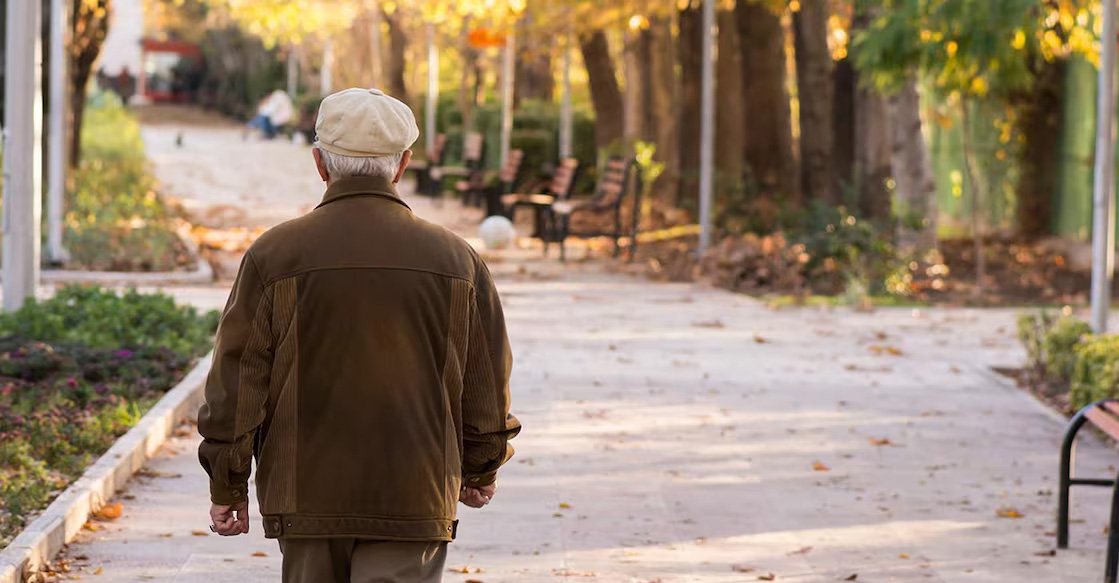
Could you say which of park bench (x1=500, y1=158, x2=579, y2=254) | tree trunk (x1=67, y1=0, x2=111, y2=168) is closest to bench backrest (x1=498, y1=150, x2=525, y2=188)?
park bench (x1=500, y1=158, x2=579, y2=254)

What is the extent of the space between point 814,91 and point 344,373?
20.7 metres

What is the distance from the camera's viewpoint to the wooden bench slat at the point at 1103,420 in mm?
7891

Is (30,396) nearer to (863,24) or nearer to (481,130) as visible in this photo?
(863,24)

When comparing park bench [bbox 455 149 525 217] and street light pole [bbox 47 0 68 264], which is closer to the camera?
street light pole [bbox 47 0 68 264]

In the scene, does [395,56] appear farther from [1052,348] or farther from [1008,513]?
[1008,513]

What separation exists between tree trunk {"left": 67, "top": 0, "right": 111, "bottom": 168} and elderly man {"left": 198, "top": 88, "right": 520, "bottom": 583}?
20.7 m

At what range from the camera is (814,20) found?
963 inches

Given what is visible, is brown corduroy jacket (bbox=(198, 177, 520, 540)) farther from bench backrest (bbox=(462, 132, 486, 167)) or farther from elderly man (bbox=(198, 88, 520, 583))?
bench backrest (bbox=(462, 132, 486, 167))

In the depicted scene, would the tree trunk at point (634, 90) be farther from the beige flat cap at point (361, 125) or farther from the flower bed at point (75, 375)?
the beige flat cap at point (361, 125)

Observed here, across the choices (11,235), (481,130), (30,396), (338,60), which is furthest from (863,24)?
(338,60)

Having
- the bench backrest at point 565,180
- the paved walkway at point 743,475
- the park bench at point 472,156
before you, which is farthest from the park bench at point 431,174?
the paved walkway at point 743,475

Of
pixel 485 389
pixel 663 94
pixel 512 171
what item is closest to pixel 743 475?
pixel 485 389

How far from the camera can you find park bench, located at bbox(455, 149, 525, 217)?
27.1 m

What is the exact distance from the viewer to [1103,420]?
8227 mm
